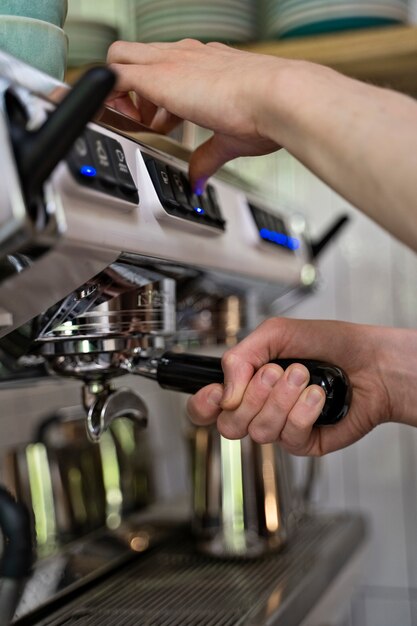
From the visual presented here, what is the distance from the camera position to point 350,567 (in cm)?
105

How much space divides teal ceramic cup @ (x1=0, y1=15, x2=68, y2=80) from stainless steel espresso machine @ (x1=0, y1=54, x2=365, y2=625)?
5 cm

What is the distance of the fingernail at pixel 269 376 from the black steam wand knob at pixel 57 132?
0.28 metres

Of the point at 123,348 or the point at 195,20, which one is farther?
the point at 195,20

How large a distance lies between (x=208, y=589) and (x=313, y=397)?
0.98 ft

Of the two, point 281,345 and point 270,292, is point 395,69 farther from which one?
point 281,345

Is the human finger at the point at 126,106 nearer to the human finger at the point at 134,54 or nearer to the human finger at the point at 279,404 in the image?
the human finger at the point at 134,54

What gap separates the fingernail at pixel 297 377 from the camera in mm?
605

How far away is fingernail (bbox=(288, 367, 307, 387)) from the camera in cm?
61

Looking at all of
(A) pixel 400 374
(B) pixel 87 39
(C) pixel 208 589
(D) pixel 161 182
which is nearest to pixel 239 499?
(C) pixel 208 589

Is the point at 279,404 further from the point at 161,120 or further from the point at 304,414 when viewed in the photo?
the point at 161,120

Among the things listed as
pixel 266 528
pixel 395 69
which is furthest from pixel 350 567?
pixel 395 69

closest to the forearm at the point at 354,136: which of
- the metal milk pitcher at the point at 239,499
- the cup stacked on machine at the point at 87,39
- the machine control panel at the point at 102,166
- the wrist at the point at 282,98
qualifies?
the wrist at the point at 282,98

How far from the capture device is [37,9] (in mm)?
546

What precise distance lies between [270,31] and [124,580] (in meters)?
0.78
